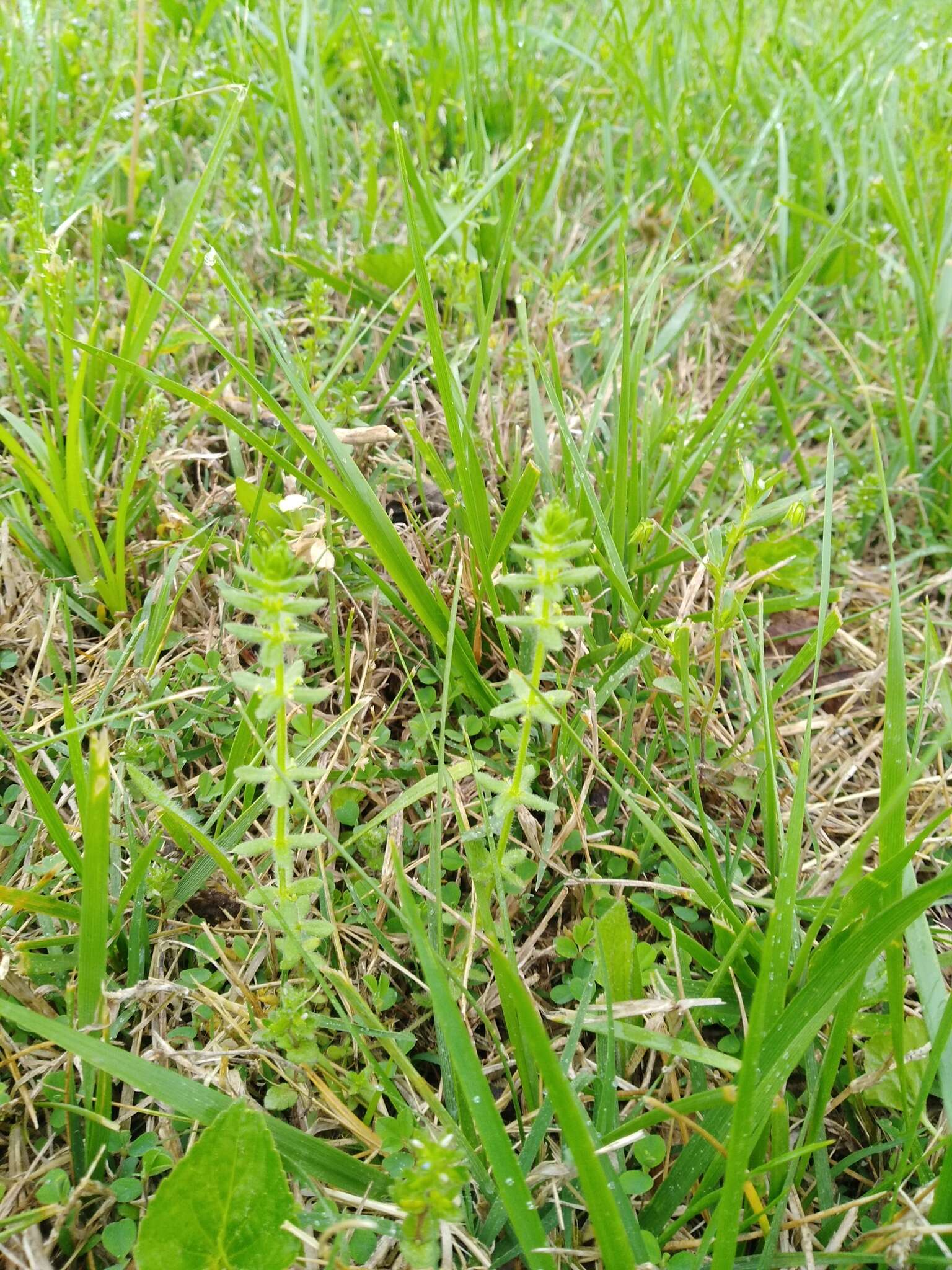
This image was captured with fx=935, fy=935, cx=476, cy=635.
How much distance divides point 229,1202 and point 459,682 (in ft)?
3.03

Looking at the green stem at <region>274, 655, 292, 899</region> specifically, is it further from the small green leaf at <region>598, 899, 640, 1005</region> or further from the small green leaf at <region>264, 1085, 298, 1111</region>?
the small green leaf at <region>598, 899, 640, 1005</region>

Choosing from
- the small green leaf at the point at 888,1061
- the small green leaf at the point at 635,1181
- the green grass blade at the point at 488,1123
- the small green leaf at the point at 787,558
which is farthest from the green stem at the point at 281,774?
the small green leaf at the point at 787,558

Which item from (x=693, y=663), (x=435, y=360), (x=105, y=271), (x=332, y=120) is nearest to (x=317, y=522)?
(x=435, y=360)

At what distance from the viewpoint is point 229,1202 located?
3.89 ft

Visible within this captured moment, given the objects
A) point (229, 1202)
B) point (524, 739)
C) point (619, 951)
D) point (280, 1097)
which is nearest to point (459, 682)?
point (524, 739)

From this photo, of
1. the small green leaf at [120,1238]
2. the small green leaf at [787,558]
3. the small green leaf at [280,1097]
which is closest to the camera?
the small green leaf at [120,1238]

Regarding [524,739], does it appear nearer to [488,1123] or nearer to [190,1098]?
[488,1123]

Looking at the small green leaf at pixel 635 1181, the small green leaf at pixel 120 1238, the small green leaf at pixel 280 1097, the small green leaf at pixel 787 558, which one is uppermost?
the small green leaf at pixel 787 558

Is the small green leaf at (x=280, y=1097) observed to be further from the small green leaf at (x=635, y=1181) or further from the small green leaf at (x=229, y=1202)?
the small green leaf at (x=635, y=1181)

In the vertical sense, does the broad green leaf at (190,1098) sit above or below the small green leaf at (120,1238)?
above

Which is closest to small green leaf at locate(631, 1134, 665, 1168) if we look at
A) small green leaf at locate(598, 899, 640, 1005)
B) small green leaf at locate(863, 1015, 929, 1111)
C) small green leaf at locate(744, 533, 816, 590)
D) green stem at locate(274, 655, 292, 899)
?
small green leaf at locate(598, 899, 640, 1005)

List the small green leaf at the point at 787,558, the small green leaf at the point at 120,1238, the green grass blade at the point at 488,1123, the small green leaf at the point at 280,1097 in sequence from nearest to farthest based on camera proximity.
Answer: the green grass blade at the point at 488,1123
the small green leaf at the point at 120,1238
the small green leaf at the point at 280,1097
the small green leaf at the point at 787,558

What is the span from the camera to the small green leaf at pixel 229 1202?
117 centimetres

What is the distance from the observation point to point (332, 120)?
10.3 ft
